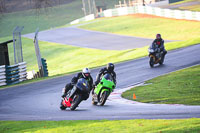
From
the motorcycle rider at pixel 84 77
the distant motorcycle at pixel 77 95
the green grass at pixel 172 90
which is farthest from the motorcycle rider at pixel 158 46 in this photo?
the distant motorcycle at pixel 77 95

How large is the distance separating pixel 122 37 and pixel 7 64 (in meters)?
25.8

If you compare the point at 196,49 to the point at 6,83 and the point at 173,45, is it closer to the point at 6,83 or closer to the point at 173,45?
the point at 173,45

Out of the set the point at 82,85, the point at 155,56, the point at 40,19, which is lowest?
the point at 40,19

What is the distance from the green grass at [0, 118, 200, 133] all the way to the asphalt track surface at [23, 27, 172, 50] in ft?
102

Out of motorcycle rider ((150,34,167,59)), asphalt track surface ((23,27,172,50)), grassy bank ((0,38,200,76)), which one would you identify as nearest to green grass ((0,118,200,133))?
motorcycle rider ((150,34,167,59))

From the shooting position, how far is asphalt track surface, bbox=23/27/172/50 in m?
44.3

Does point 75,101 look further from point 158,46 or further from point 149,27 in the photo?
point 149,27

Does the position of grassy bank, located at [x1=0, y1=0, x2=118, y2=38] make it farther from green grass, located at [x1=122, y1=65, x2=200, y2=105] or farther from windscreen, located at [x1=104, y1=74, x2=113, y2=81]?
windscreen, located at [x1=104, y1=74, x2=113, y2=81]

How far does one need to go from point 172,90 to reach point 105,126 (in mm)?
6703

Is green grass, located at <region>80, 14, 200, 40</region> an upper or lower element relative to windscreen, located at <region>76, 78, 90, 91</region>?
lower

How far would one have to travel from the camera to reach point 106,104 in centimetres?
1460

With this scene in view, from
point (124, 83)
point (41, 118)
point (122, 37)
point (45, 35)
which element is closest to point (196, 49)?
point (124, 83)

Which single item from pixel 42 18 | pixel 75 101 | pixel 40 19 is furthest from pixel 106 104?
pixel 42 18

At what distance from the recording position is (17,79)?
83.7 feet
